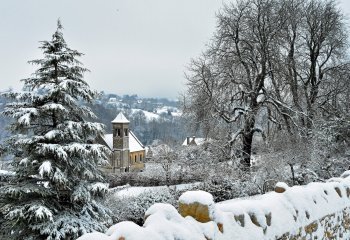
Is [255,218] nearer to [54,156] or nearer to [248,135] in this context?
[54,156]

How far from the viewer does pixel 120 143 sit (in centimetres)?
4478

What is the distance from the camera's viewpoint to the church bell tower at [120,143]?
1746 inches

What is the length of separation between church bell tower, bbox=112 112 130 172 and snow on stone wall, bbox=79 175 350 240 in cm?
4032

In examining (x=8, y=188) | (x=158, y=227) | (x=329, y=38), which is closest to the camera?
(x=158, y=227)

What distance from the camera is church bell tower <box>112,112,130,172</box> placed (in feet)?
145

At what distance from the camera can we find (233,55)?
672 inches

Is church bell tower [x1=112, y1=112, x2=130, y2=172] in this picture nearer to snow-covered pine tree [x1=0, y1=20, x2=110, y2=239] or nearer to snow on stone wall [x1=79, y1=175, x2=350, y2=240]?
snow-covered pine tree [x1=0, y1=20, x2=110, y2=239]

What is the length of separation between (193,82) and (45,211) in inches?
413

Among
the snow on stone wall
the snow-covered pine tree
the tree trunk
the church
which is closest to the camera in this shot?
the snow on stone wall

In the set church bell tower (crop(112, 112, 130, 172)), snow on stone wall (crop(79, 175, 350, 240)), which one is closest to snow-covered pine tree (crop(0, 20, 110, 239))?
snow on stone wall (crop(79, 175, 350, 240))

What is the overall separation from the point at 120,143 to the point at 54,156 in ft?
116

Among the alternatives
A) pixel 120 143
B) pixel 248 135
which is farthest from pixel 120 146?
pixel 248 135

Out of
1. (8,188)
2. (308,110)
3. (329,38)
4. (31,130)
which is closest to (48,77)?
(31,130)

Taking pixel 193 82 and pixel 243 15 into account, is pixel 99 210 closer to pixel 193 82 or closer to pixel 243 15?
pixel 193 82
